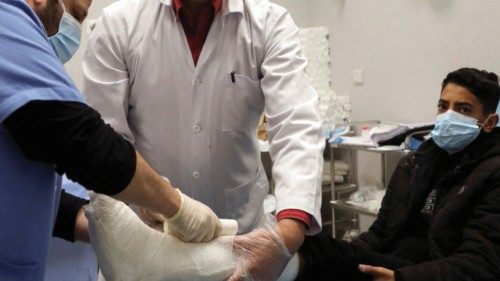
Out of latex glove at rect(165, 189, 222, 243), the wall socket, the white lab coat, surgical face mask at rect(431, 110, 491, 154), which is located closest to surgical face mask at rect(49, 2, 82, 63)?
the white lab coat

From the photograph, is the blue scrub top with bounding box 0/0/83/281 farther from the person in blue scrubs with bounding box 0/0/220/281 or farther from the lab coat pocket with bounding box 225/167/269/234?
the lab coat pocket with bounding box 225/167/269/234

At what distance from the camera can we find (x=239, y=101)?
1.34m

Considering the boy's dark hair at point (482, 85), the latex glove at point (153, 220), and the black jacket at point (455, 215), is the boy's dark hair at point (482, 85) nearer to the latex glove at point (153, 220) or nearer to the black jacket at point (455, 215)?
the black jacket at point (455, 215)

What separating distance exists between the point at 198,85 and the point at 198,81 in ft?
0.03

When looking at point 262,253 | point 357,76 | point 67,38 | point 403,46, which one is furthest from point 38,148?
point 357,76

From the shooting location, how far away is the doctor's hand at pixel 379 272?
1.50 meters

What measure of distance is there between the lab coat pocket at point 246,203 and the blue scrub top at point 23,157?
2.26ft

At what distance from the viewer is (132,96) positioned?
1.34 m

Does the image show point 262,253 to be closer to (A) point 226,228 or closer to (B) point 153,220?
(A) point 226,228

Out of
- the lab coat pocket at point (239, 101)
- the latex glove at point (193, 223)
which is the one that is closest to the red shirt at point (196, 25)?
the lab coat pocket at point (239, 101)

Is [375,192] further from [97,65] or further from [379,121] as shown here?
[97,65]

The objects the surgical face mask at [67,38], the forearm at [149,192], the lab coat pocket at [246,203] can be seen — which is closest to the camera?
the forearm at [149,192]

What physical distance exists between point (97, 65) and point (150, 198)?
60 cm

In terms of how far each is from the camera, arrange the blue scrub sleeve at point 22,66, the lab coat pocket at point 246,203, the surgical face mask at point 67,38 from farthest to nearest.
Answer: the lab coat pocket at point 246,203, the surgical face mask at point 67,38, the blue scrub sleeve at point 22,66
